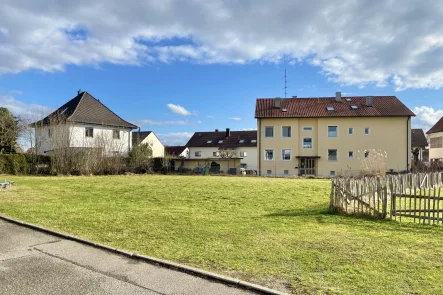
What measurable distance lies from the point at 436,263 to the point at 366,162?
23646 millimetres

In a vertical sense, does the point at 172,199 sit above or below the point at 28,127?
below

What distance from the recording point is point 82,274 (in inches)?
197

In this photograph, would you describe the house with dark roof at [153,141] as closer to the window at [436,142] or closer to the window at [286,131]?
the window at [286,131]

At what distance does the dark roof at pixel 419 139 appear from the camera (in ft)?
222

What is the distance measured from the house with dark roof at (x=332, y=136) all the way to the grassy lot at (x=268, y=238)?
27.2 metres

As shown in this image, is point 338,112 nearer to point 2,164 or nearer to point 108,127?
point 108,127

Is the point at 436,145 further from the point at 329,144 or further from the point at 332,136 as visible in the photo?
the point at 329,144

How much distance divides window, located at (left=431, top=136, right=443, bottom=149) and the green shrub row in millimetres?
55600

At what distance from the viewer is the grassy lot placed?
4.78 m

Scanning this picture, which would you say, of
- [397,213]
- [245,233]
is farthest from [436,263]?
[397,213]

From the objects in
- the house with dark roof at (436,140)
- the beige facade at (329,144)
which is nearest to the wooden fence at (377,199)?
the beige facade at (329,144)

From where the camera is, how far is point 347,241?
686 cm

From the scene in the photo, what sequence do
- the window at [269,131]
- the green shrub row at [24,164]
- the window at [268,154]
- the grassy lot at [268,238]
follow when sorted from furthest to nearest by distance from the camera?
the window at [269,131] < the window at [268,154] < the green shrub row at [24,164] < the grassy lot at [268,238]

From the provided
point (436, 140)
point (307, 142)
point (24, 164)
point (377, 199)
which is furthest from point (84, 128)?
point (436, 140)
